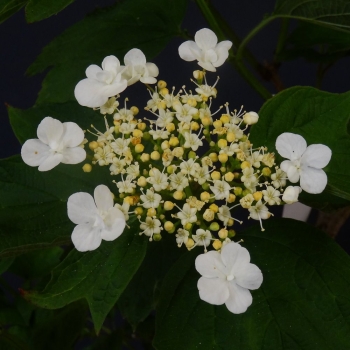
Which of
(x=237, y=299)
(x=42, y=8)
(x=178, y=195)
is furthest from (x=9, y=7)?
(x=237, y=299)

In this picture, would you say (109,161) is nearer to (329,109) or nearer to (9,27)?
(329,109)

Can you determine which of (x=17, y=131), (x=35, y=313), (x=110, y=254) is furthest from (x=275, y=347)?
(x=35, y=313)

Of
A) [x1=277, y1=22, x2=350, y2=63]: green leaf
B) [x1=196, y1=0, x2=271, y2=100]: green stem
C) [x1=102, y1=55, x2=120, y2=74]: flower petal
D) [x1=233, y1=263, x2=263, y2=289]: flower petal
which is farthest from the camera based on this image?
[x1=277, y1=22, x2=350, y2=63]: green leaf

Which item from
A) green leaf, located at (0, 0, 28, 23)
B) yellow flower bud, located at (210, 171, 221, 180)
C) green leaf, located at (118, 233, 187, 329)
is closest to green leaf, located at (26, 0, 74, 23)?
green leaf, located at (0, 0, 28, 23)

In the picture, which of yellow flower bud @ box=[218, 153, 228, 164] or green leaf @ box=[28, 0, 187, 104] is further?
green leaf @ box=[28, 0, 187, 104]

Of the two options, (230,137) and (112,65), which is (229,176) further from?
(112,65)

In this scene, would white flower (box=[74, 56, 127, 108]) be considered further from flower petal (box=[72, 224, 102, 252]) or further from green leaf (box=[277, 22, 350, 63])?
green leaf (box=[277, 22, 350, 63])
